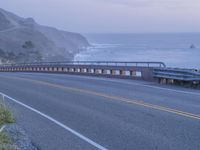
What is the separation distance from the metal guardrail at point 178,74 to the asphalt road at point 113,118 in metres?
1.22

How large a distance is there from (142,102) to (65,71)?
28735 millimetres

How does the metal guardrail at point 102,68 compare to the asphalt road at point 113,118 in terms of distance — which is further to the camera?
the metal guardrail at point 102,68

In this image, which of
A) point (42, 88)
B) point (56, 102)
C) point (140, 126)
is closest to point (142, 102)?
point (56, 102)

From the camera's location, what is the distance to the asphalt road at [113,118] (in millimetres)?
11000

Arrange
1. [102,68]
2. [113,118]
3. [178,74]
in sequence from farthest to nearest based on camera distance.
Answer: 1. [102,68]
2. [178,74]
3. [113,118]

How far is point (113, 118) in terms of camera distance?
1420 cm

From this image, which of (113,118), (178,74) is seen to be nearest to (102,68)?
(178,74)

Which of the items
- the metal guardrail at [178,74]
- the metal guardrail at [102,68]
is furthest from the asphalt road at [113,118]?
the metal guardrail at [102,68]

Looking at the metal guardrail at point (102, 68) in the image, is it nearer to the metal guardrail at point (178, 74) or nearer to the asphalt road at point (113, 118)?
the metal guardrail at point (178, 74)

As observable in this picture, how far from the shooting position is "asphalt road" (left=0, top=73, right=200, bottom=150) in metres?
11.0

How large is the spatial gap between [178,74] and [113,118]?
10.5 meters

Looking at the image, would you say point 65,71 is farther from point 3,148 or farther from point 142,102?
point 3,148

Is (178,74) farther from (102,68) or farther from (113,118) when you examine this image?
(102,68)

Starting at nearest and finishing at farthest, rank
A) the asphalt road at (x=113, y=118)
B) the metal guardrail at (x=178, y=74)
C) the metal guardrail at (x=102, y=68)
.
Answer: the asphalt road at (x=113, y=118), the metal guardrail at (x=178, y=74), the metal guardrail at (x=102, y=68)
